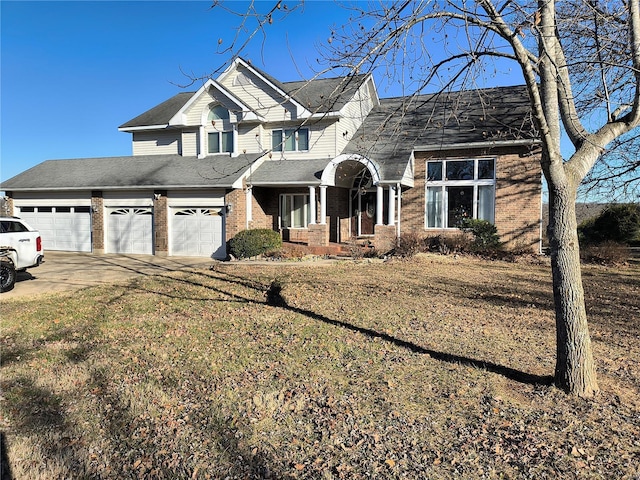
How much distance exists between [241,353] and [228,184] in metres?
11.6

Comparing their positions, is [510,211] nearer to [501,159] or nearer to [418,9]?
[501,159]

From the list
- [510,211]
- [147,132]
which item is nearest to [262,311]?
[510,211]

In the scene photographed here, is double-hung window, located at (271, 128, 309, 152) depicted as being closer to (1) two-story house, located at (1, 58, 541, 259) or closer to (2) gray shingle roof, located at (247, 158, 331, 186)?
(1) two-story house, located at (1, 58, 541, 259)

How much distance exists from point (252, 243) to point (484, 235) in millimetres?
8528

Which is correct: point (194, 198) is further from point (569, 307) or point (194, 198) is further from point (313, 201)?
point (569, 307)

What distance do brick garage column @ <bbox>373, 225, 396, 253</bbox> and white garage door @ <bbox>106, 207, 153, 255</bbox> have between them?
Result: 31.1 feet

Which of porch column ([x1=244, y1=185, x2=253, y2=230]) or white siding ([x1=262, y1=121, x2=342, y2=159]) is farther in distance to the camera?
white siding ([x1=262, y1=121, x2=342, y2=159])

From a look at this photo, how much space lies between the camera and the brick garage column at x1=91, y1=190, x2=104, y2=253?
19859mm

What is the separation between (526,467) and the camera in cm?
353

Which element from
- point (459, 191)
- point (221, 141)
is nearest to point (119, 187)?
point (221, 141)

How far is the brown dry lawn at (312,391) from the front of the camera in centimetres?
365

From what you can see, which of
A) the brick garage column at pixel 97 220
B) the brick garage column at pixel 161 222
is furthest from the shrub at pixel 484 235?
the brick garage column at pixel 97 220

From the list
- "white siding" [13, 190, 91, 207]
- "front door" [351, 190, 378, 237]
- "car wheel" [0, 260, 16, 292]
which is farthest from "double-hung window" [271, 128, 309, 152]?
"car wheel" [0, 260, 16, 292]

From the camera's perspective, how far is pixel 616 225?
20359 mm
